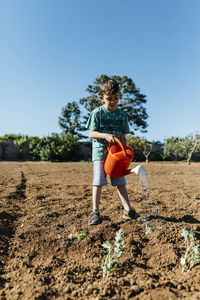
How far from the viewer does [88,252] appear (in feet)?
5.96

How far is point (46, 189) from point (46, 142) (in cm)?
1080

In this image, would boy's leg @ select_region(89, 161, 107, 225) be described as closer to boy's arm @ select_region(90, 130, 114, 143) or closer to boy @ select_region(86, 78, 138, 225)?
boy @ select_region(86, 78, 138, 225)

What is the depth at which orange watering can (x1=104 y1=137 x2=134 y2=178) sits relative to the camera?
207 centimetres

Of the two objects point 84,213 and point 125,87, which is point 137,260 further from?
point 125,87

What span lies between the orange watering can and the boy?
0.21 m

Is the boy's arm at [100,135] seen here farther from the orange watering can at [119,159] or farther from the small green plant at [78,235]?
the small green plant at [78,235]

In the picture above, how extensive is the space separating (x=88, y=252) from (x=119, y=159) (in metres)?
0.87

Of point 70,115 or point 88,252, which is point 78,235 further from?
point 70,115

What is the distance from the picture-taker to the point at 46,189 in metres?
4.06

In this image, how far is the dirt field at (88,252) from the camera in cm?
134

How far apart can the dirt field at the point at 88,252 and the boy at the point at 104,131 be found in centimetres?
18

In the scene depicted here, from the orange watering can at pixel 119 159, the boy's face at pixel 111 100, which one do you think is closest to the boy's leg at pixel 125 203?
the orange watering can at pixel 119 159

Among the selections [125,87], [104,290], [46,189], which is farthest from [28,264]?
[125,87]

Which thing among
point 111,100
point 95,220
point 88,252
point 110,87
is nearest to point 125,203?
point 95,220
